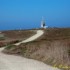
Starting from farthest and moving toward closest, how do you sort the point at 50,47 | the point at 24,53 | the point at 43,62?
the point at 24,53 < the point at 50,47 < the point at 43,62

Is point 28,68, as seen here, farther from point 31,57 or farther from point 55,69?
point 31,57

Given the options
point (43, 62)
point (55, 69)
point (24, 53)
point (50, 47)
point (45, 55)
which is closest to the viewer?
point (55, 69)

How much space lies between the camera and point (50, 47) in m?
34.7

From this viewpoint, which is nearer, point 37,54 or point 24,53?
point 37,54

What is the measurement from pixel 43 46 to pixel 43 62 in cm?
619

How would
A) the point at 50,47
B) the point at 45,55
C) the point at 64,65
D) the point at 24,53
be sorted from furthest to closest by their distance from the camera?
the point at 24,53, the point at 50,47, the point at 45,55, the point at 64,65

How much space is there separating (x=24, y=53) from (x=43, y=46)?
8.67 ft

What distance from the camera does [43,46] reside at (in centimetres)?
3650

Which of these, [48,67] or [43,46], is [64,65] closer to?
[48,67]

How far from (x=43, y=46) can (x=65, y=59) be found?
7.77m

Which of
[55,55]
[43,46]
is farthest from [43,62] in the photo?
[43,46]

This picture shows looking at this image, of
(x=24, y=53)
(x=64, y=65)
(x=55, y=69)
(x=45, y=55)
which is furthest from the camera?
(x=24, y=53)

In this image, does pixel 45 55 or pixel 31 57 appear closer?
pixel 45 55

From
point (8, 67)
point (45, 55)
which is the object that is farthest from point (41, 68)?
point (45, 55)
